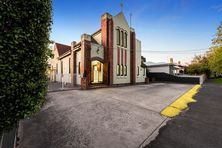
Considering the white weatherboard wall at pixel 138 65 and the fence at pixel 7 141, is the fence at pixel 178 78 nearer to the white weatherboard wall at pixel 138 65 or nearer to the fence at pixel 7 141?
the white weatherboard wall at pixel 138 65

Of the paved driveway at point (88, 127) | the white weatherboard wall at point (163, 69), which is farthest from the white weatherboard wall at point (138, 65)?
the paved driveway at point (88, 127)

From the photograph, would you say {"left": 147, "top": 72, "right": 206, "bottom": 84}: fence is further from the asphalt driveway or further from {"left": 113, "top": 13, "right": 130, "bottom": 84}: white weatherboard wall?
the asphalt driveway

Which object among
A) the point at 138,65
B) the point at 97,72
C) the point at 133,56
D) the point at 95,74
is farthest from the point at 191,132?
the point at 138,65

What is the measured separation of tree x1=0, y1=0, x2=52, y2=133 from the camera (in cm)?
241

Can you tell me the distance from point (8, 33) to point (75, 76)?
14678 millimetres

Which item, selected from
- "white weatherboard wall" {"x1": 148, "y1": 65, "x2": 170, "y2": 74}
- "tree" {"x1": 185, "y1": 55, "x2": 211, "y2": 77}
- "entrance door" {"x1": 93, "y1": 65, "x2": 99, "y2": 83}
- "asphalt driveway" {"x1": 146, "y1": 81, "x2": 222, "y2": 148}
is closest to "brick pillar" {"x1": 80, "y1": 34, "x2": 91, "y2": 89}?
"entrance door" {"x1": 93, "y1": 65, "x2": 99, "y2": 83}

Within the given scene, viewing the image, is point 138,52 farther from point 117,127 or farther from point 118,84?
point 117,127

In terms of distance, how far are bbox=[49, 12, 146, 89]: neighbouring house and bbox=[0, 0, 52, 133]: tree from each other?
33.6 ft

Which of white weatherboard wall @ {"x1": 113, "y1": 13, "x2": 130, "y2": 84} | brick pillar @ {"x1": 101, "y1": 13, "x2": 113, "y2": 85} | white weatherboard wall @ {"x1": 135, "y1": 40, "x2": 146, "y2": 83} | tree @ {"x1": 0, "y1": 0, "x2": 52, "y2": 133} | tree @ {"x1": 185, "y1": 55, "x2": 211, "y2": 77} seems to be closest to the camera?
tree @ {"x1": 0, "y1": 0, "x2": 52, "y2": 133}

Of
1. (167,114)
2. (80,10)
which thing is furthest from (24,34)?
(80,10)

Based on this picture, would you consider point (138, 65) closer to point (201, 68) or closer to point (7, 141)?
point (7, 141)

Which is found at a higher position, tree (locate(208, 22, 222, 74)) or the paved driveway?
tree (locate(208, 22, 222, 74))

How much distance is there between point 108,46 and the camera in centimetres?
1600

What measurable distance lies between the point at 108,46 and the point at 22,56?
45.2 feet
